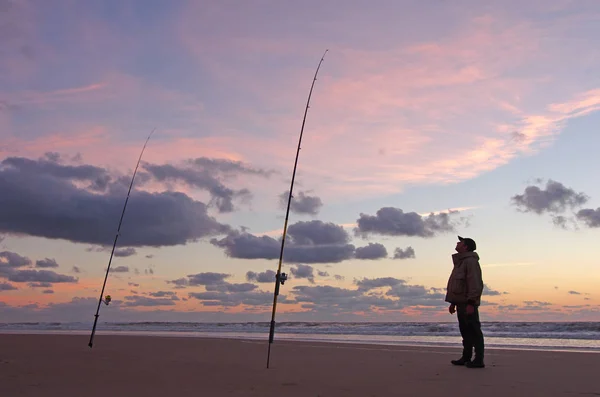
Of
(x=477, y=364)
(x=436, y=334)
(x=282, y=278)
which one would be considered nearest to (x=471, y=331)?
(x=477, y=364)

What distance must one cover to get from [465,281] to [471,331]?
2.63 ft

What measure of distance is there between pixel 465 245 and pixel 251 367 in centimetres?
405

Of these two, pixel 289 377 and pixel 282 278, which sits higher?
pixel 282 278

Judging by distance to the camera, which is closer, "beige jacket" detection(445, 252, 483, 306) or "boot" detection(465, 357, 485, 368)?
"boot" detection(465, 357, 485, 368)

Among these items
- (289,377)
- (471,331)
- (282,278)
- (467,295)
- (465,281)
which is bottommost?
(289,377)

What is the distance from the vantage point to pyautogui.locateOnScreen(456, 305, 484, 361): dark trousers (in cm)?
921

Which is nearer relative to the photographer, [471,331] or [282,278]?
[282,278]

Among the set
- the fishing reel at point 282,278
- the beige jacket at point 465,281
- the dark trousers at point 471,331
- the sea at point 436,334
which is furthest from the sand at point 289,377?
the sea at point 436,334

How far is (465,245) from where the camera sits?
384 inches

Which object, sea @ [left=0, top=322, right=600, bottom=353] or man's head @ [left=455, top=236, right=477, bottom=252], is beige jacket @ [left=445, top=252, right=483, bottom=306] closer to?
man's head @ [left=455, top=236, right=477, bottom=252]

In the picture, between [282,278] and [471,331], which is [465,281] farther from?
[282,278]

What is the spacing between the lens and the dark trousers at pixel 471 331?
921 centimetres

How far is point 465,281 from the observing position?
31.2 feet

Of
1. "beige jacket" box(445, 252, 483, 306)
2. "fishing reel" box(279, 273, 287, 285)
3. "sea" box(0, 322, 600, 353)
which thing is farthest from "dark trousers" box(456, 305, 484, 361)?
"sea" box(0, 322, 600, 353)
